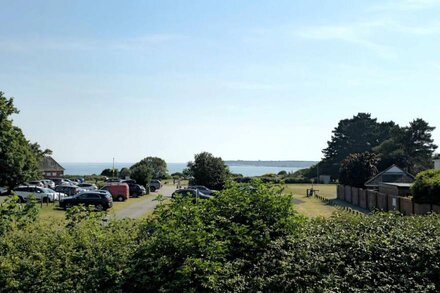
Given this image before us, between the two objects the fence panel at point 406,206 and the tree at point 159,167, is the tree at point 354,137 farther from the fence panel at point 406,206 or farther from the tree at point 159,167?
the fence panel at point 406,206

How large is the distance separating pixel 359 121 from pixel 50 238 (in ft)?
382

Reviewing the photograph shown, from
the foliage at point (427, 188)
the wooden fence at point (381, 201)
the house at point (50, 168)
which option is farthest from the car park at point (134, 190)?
the house at point (50, 168)

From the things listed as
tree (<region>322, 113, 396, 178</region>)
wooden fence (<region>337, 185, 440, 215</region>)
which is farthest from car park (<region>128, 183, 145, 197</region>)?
tree (<region>322, 113, 396, 178</region>)

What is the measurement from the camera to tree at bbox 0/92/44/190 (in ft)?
142

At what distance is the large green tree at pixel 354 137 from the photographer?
113562 mm

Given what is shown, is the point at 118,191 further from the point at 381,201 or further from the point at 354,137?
the point at 354,137

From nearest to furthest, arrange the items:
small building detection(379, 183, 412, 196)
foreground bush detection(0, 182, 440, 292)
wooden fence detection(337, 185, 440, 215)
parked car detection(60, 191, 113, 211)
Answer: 1. foreground bush detection(0, 182, 440, 292)
2. wooden fence detection(337, 185, 440, 215)
3. parked car detection(60, 191, 113, 211)
4. small building detection(379, 183, 412, 196)

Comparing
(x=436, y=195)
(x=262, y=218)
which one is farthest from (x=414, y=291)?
(x=436, y=195)

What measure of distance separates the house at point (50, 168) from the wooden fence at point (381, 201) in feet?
195

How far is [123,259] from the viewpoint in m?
7.54

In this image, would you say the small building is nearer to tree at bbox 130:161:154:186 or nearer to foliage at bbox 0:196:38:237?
tree at bbox 130:161:154:186

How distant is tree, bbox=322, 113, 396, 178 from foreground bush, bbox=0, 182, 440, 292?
105 m

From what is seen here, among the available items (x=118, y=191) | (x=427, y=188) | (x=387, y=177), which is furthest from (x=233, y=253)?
(x=387, y=177)

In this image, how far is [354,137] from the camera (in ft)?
381
